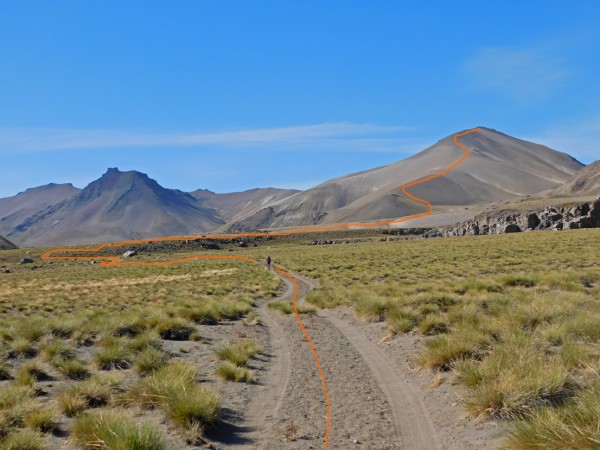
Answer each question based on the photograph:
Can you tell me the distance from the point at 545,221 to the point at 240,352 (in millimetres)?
88820

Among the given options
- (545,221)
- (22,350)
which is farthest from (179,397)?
(545,221)

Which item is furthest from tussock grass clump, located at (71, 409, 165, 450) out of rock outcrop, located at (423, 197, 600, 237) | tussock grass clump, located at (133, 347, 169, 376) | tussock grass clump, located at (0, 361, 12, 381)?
rock outcrop, located at (423, 197, 600, 237)

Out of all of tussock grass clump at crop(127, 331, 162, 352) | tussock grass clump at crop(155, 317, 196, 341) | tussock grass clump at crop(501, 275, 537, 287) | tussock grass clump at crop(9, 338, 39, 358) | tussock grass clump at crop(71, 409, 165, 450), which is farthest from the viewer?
tussock grass clump at crop(501, 275, 537, 287)

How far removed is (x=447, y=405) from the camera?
739 centimetres

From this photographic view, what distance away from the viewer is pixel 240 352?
11070 millimetres

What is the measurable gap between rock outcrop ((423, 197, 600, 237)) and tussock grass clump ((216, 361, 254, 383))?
8154 cm

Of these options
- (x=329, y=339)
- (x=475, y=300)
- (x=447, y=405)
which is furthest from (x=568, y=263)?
(x=447, y=405)

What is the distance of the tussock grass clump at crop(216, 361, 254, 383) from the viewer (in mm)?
9398

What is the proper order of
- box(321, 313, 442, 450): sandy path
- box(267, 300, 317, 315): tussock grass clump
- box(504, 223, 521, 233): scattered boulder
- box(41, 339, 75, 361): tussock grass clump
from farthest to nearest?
box(504, 223, 521, 233): scattered boulder
box(267, 300, 317, 315): tussock grass clump
box(41, 339, 75, 361): tussock grass clump
box(321, 313, 442, 450): sandy path

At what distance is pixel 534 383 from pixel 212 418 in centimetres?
442

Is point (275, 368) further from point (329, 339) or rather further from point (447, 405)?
point (447, 405)

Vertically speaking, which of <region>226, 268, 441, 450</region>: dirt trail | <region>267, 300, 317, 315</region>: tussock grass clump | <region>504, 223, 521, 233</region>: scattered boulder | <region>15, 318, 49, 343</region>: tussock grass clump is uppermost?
<region>504, 223, 521, 233</region>: scattered boulder

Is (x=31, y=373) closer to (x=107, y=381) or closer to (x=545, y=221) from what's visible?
(x=107, y=381)

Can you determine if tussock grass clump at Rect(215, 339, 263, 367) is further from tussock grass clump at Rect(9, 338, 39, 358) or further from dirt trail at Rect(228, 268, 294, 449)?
tussock grass clump at Rect(9, 338, 39, 358)
